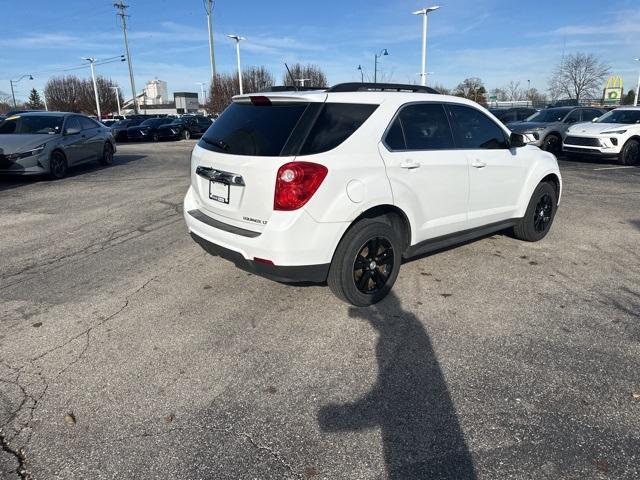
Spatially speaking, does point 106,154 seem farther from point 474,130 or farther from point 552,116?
point 552,116

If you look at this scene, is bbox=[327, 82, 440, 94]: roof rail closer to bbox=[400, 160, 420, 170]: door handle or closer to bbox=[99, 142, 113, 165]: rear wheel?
bbox=[400, 160, 420, 170]: door handle

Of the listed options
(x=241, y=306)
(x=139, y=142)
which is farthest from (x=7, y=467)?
(x=139, y=142)

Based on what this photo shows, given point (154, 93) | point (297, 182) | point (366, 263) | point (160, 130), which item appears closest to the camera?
point (297, 182)

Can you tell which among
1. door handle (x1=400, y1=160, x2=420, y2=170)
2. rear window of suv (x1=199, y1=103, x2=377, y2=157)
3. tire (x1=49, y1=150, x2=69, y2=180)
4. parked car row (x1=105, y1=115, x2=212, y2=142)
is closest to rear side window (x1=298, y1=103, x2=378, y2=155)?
rear window of suv (x1=199, y1=103, x2=377, y2=157)

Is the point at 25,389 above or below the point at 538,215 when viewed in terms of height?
below

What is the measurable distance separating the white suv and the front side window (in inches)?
0.7

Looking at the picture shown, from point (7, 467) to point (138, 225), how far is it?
4.93 metres

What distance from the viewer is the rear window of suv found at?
137 inches

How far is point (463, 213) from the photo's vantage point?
15.3ft

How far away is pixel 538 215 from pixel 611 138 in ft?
30.7

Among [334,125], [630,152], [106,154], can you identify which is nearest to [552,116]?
[630,152]

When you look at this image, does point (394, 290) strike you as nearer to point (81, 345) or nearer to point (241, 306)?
point (241, 306)

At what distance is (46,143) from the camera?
34.6ft

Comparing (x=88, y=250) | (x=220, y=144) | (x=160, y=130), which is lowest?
(x=88, y=250)
